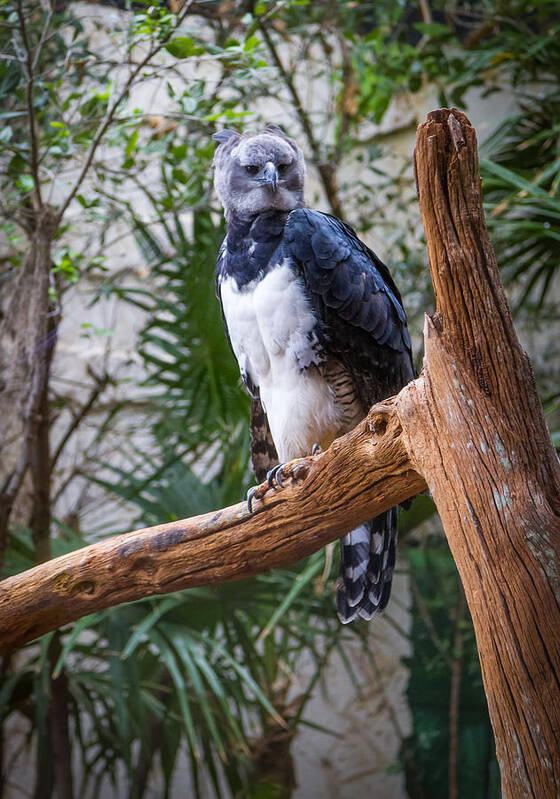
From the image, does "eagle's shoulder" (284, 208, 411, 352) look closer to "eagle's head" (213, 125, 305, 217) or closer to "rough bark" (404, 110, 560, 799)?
"eagle's head" (213, 125, 305, 217)

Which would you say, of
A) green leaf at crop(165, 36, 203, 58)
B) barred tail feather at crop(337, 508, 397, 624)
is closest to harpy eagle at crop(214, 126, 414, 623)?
barred tail feather at crop(337, 508, 397, 624)

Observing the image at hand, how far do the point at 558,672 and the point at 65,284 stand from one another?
2.36 m

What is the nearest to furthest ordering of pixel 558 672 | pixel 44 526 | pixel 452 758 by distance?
pixel 558 672, pixel 44 526, pixel 452 758

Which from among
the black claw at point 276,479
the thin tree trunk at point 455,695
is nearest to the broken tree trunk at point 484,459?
the black claw at point 276,479

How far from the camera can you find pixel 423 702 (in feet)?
10.8

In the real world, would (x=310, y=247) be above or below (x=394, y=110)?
Answer: below

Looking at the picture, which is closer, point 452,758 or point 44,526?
point 44,526

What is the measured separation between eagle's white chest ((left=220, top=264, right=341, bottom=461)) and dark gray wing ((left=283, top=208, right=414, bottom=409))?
43 mm

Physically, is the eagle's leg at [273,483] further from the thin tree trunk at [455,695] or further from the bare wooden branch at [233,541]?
the thin tree trunk at [455,695]

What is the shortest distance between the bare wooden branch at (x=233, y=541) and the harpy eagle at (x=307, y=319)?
0.65ft

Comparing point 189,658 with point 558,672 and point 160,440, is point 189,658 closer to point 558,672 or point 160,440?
point 160,440

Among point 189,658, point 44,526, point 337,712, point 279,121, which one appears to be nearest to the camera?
point 189,658

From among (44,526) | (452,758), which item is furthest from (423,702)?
(44,526)

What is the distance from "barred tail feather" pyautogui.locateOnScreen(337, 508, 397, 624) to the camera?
1.65m
